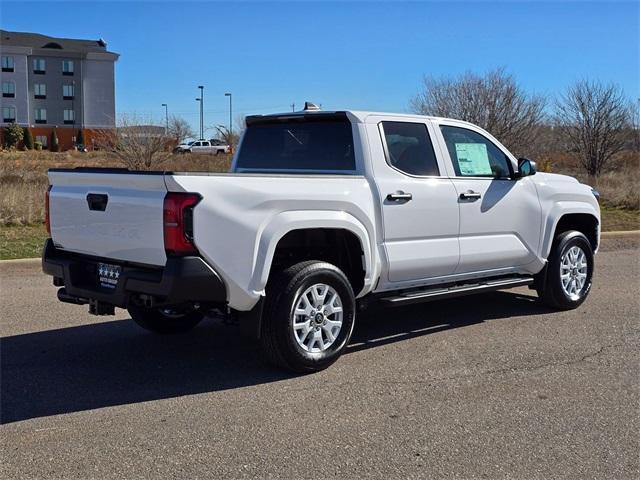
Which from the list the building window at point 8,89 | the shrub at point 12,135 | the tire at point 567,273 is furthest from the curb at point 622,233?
the building window at point 8,89

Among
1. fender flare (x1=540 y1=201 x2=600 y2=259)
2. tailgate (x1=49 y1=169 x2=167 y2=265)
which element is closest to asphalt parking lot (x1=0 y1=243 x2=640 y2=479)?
fender flare (x1=540 y1=201 x2=600 y2=259)

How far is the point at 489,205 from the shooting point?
6.76 metres

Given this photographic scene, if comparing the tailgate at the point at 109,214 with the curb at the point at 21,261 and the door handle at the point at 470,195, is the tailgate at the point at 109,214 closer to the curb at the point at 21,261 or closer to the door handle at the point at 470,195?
the door handle at the point at 470,195

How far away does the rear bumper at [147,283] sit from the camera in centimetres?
467

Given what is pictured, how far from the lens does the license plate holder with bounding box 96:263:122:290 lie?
511 centimetres

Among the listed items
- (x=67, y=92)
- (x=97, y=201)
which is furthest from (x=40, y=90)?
(x=97, y=201)

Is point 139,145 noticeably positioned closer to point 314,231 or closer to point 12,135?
point 314,231

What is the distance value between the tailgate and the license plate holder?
8 cm

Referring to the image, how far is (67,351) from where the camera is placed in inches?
236

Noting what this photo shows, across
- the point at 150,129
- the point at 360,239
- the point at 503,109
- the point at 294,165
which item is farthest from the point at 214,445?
the point at 503,109

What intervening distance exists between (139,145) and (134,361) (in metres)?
17.7

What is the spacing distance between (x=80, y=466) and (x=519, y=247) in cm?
477

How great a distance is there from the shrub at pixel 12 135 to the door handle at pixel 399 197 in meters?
80.1

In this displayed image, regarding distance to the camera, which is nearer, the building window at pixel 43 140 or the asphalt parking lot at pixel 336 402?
the asphalt parking lot at pixel 336 402
